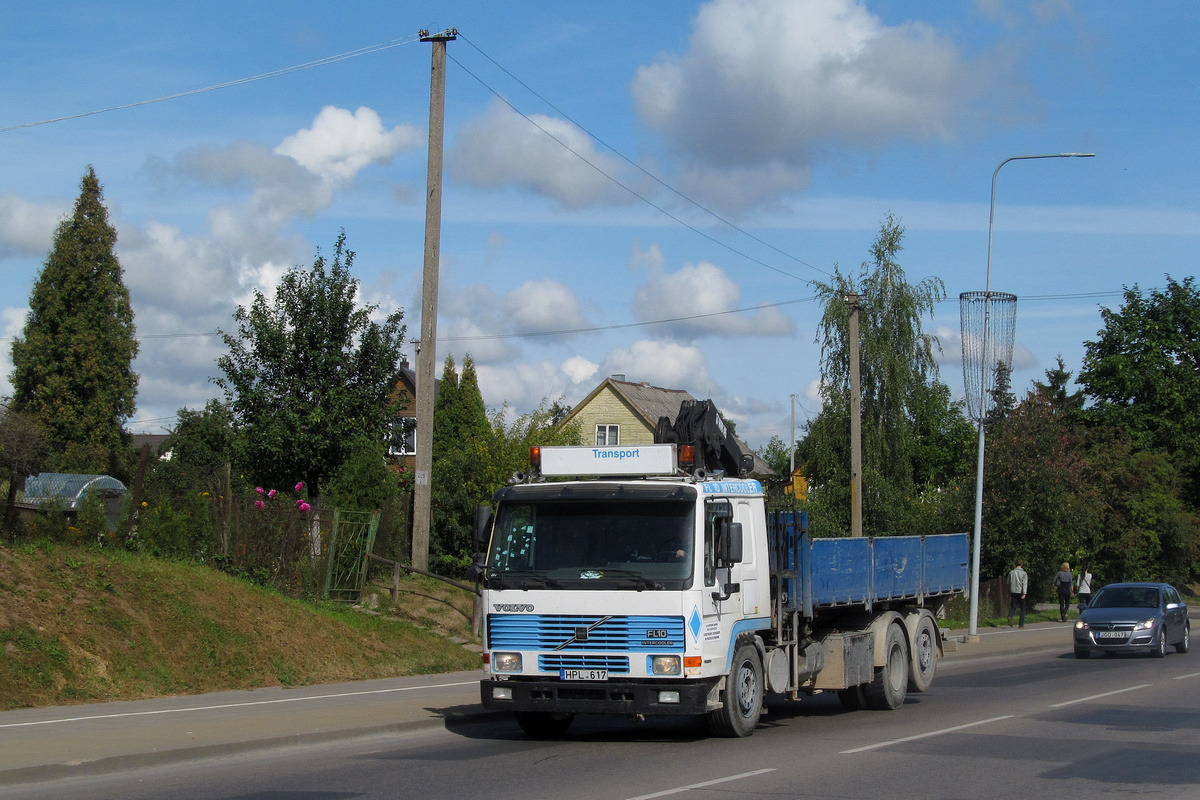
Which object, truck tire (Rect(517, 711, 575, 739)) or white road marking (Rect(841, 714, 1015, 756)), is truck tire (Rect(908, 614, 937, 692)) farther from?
truck tire (Rect(517, 711, 575, 739))

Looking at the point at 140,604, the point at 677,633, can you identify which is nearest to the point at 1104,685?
the point at 677,633

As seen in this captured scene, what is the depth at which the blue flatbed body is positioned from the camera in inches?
509

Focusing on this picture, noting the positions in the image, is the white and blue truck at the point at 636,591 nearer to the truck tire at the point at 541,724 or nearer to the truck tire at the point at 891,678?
the truck tire at the point at 541,724

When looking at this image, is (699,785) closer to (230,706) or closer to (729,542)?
(729,542)

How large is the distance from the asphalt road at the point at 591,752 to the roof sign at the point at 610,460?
8.90 ft

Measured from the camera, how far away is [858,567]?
14.4 meters

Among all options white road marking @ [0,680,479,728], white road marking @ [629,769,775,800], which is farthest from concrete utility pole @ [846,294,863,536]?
white road marking @ [629,769,775,800]

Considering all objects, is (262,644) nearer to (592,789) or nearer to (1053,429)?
(592,789)

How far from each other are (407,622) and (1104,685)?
11.2 meters

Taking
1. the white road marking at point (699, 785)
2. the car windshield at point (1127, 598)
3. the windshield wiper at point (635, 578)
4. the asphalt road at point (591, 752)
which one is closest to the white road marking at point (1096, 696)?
the asphalt road at point (591, 752)

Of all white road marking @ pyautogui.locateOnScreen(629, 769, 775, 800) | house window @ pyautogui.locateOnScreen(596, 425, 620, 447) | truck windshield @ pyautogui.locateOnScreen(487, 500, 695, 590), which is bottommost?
white road marking @ pyautogui.locateOnScreen(629, 769, 775, 800)

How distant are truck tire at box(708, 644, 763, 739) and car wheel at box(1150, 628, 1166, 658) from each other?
612 inches

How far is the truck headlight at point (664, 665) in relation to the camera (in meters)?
10.7

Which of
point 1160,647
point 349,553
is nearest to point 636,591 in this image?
point 349,553
